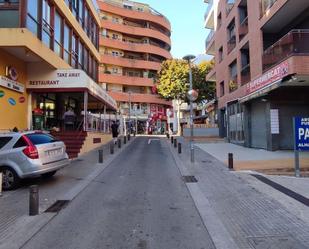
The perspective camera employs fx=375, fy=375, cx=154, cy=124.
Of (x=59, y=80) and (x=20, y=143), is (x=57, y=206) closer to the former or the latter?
(x=20, y=143)

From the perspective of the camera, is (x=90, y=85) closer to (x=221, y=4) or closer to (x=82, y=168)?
(x=82, y=168)

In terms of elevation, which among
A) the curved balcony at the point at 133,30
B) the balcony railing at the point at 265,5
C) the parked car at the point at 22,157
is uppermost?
the curved balcony at the point at 133,30

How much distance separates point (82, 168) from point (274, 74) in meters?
10.1

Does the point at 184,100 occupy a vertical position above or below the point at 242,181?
above

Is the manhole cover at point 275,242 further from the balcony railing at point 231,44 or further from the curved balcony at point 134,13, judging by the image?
the curved balcony at point 134,13

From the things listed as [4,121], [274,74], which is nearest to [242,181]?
[274,74]

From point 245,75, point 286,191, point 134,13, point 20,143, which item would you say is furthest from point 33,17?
point 134,13

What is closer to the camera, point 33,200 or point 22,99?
point 33,200

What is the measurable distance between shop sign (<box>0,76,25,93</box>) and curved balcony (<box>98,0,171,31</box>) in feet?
160

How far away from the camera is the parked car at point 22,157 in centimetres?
1043

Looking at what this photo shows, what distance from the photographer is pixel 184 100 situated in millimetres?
53375

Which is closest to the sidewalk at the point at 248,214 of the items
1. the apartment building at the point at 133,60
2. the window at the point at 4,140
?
the window at the point at 4,140

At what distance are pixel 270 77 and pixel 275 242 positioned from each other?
14224 mm

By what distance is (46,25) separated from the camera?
1992cm
